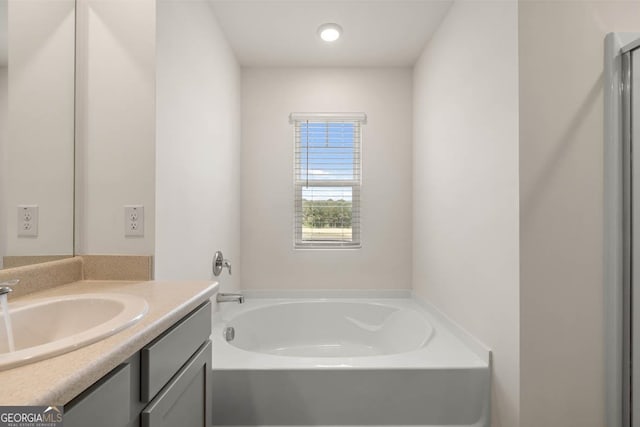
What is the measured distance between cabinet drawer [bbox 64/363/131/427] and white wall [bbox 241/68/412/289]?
83.1 inches

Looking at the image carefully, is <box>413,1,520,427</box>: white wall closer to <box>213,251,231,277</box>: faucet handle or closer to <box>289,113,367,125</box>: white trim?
<box>289,113,367,125</box>: white trim

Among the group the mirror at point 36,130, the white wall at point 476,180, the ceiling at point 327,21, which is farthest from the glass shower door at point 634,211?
the mirror at point 36,130

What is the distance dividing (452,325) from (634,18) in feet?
5.48

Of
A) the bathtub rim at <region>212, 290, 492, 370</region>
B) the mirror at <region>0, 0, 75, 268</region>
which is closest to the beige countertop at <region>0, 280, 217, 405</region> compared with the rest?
the mirror at <region>0, 0, 75, 268</region>

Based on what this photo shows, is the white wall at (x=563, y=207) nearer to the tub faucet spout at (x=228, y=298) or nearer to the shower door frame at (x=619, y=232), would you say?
the shower door frame at (x=619, y=232)

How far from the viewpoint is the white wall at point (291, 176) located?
2.77 m

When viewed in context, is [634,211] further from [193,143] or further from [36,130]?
[36,130]

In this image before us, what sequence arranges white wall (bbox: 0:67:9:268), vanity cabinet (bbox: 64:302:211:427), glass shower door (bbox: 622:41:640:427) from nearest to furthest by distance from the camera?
vanity cabinet (bbox: 64:302:211:427) → white wall (bbox: 0:67:9:268) → glass shower door (bbox: 622:41:640:427)

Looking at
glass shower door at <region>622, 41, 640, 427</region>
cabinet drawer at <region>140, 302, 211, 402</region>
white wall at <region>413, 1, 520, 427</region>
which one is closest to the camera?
cabinet drawer at <region>140, 302, 211, 402</region>

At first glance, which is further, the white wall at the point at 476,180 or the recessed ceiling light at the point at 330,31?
the recessed ceiling light at the point at 330,31

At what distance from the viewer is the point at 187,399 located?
944mm

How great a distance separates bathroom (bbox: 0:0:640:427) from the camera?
129 cm

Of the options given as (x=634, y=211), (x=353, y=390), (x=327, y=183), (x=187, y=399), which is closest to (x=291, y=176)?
(x=327, y=183)

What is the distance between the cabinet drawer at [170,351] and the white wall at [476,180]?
1223 mm
